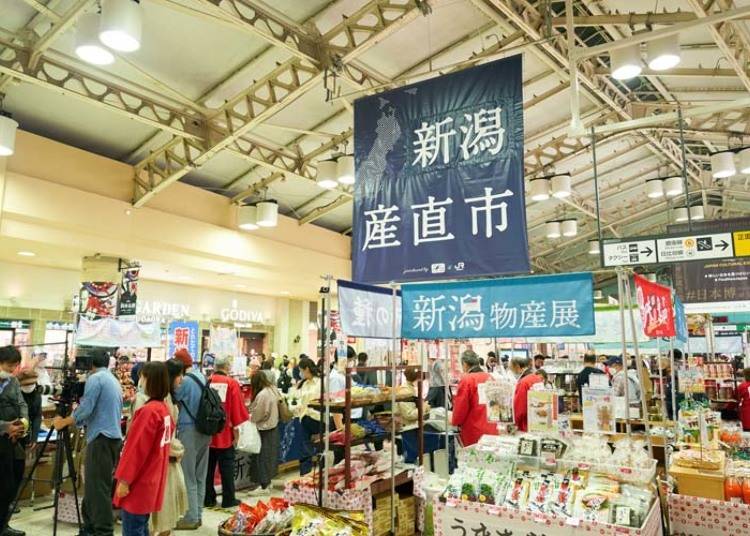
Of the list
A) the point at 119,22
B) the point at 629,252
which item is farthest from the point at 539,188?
the point at 119,22

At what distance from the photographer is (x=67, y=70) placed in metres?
6.54

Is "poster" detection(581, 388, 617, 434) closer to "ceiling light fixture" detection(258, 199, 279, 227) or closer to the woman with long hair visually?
the woman with long hair

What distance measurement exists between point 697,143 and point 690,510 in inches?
421

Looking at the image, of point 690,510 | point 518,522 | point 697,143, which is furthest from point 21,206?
point 697,143

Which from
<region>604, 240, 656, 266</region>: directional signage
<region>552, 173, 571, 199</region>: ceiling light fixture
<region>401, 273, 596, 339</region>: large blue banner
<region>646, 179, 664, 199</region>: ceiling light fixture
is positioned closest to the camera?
<region>401, 273, 596, 339</region>: large blue banner

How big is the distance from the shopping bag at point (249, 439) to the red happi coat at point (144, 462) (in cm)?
241

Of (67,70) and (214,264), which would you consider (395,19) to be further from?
(214,264)

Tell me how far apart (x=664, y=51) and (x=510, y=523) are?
15.2 ft

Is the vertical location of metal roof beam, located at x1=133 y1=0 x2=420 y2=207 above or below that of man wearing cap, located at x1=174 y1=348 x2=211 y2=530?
above

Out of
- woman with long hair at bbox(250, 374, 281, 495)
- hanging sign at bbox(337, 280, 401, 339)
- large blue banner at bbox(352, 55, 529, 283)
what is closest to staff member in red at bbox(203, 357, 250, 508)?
woman with long hair at bbox(250, 374, 281, 495)

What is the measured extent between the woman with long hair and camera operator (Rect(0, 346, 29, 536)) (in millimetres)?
2337

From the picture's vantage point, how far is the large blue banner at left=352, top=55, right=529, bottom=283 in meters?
3.22

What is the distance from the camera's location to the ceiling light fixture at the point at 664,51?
5.40 meters

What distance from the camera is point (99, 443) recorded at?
4.42 meters
